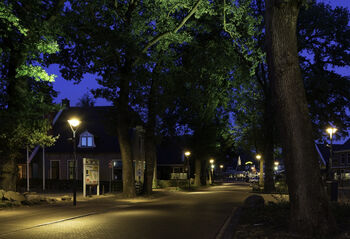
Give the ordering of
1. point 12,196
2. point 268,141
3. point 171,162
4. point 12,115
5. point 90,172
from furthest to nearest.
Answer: point 171,162 < point 268,141 < point 90,172 < point 12,196 < point 12,115

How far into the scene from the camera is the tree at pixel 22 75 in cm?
1848

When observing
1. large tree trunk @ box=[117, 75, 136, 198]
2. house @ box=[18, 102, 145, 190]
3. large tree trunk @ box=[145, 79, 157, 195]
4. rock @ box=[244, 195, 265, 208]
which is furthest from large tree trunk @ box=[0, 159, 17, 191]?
house @ box=[18, 102, 145, 190]

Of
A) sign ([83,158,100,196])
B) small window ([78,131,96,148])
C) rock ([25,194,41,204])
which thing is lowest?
rock ([25,194,41,204])

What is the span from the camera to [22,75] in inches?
746

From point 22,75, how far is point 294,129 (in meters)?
14.2

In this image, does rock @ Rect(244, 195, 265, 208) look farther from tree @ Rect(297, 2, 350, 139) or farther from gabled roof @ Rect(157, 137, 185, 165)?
gabled roof @ Rect(157, 137, 185, 165)

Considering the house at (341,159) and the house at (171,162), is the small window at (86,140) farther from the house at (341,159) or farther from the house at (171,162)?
the house at (341,159)

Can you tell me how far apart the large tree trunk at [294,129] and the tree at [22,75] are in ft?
40.0

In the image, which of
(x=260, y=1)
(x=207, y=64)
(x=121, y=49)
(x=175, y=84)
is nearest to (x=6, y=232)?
(x=207, y=64)

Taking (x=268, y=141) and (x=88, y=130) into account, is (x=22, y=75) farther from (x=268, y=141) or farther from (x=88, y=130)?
(x=88, y=130)

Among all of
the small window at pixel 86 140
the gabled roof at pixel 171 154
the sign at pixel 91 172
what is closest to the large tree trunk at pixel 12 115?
the sign at pixel 91 172

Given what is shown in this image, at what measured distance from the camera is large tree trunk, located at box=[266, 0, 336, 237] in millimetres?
8914

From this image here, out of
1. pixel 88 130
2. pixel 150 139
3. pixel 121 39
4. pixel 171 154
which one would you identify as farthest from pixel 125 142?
pixel 171 154

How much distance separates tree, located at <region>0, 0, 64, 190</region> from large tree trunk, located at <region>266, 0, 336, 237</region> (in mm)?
12206
